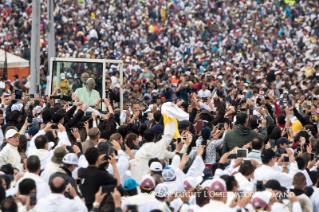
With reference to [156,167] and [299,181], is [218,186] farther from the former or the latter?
[156,167]

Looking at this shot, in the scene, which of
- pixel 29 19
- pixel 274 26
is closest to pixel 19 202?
pixel 29 19

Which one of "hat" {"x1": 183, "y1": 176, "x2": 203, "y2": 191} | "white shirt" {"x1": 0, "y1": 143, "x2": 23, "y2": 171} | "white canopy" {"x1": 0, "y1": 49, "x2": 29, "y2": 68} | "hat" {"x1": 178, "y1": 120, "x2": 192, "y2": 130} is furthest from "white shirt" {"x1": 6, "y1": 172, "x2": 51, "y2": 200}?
"white canopy" {"x1": 0, "y1": 49, "x2": 29, "y2": 68}

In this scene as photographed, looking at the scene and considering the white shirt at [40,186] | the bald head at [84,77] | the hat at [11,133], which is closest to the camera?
the white shirt at [40,186]

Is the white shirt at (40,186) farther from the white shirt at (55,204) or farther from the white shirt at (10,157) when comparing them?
the white shirt at (10,157)

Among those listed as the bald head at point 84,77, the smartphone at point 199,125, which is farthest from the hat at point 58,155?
the bald head at point 84,77

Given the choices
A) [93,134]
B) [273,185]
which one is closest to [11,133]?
[93,134]

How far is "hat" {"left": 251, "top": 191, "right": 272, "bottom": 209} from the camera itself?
7.60 meters

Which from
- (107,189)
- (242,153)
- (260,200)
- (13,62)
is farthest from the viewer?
(13,62)

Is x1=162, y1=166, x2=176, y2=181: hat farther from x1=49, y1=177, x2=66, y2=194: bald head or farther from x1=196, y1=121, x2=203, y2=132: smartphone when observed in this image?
x1=196, y1=121, x2=203, y2=132: smartphone

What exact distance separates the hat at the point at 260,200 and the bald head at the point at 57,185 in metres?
1.89

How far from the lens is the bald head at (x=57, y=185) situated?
7801 mm

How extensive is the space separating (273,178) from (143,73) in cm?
1820

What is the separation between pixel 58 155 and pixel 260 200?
2.66m

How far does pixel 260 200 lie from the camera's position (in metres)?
7.60
